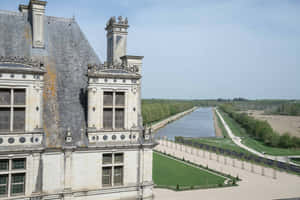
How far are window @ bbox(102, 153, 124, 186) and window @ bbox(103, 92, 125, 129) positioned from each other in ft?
5.30

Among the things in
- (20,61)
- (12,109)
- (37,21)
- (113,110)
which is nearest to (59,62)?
(37,21)

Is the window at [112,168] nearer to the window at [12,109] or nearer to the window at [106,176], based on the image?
the window at [106,176]

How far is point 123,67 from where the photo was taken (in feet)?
53.6

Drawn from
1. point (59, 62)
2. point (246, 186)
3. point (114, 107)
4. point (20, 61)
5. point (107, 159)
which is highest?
point (59, 62)

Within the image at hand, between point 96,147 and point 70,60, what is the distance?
17.7 ft

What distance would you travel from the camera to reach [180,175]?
35.9 meters

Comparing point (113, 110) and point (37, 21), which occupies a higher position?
point (37, 21)

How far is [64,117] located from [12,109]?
267cm

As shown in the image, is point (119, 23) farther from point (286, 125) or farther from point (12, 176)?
point (286, 125)

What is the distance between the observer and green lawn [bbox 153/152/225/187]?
32750mm

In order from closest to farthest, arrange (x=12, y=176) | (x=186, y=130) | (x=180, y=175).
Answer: (x=12, y=176) < (x=180, y=175) < (x=186, y=130)

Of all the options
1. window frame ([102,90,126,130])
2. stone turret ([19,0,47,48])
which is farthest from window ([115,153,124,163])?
stone turret ([19,0,47,48])

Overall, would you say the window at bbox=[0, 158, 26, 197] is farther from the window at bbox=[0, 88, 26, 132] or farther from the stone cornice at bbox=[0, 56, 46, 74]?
the stone cornice at bbox=[0, 56, 46, 74]

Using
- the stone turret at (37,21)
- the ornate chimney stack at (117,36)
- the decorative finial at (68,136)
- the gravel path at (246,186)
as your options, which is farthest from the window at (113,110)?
the gravel path at (246,186)
